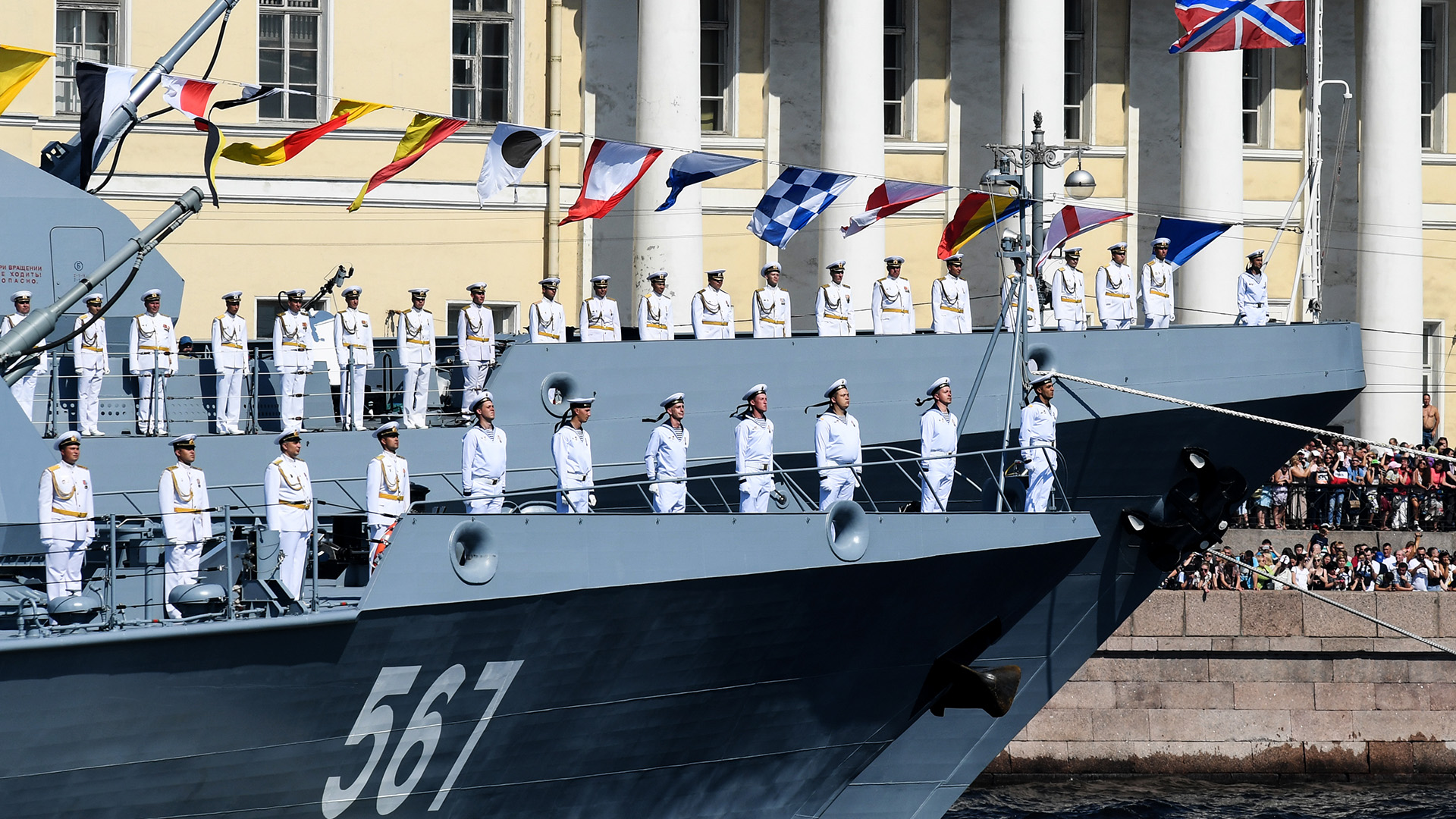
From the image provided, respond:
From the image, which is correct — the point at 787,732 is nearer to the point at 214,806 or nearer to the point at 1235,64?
the point at 214,806

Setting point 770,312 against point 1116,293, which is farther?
point 1116,293

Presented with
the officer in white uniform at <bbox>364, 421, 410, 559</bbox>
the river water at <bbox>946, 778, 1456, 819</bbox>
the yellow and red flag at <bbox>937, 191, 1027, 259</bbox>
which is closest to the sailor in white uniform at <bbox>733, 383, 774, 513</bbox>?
the officer in white uniform at <bbox>364, 421, 410, 559</bbox>

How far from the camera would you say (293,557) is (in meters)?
11.8

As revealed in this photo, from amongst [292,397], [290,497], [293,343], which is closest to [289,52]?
[293,343]

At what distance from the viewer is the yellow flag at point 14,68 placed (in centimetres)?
1321

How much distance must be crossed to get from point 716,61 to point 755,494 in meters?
16.9

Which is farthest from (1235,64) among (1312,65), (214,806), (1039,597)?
(214,806)

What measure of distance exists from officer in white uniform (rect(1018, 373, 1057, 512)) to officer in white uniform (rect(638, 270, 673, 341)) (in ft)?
10.7

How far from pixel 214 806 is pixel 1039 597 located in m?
5.77

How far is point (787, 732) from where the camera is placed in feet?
42.3

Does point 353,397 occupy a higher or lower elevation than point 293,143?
lower

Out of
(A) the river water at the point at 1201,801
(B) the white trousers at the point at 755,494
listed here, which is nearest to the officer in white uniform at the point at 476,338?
(B) the white trousers at the point at 755,494

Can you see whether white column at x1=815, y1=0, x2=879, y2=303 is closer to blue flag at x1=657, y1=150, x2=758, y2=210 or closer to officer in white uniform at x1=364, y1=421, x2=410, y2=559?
blue flag at x1=657, y1=150, x2=758, y2=210

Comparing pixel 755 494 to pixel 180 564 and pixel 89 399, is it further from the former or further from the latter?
pixel 89 399
